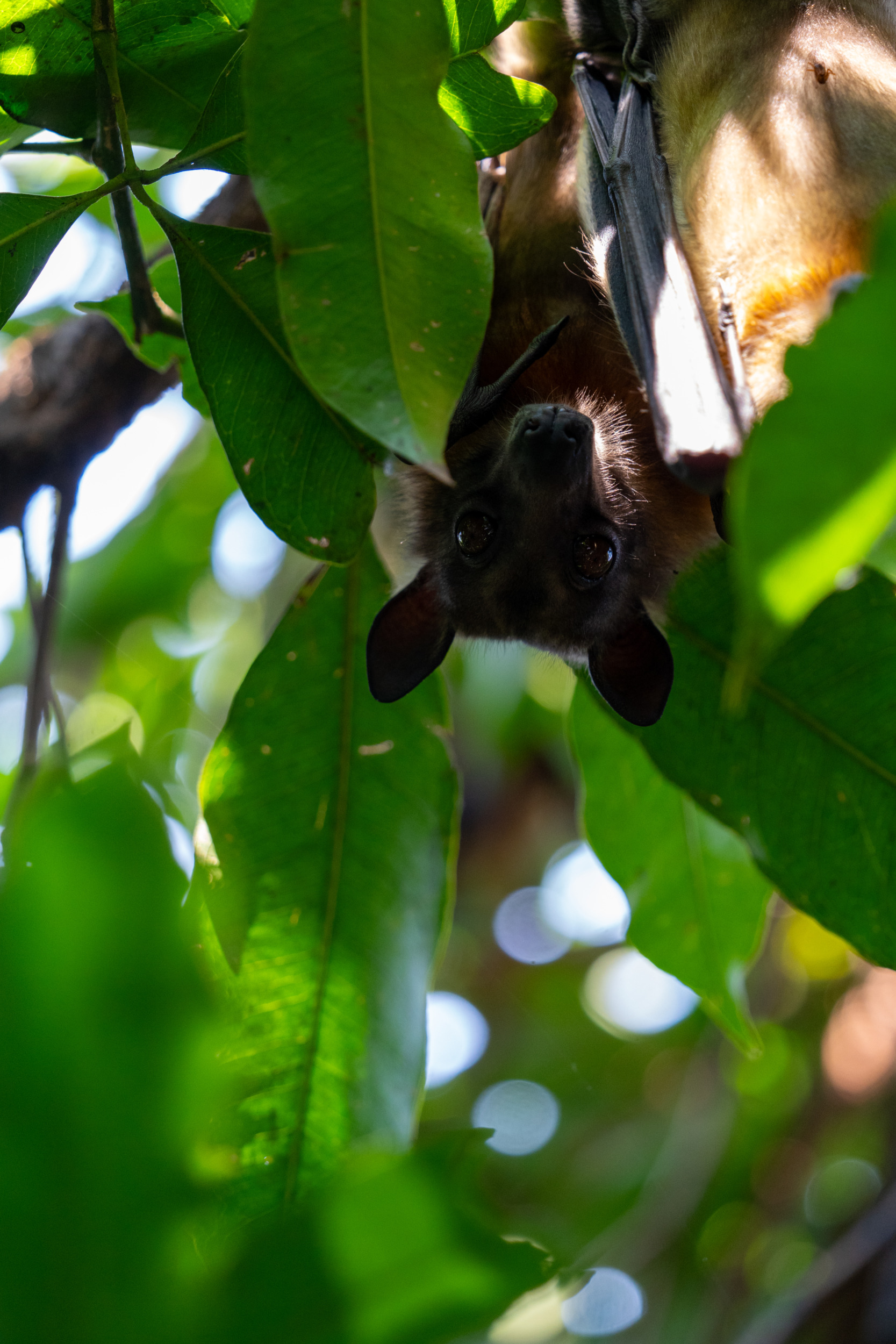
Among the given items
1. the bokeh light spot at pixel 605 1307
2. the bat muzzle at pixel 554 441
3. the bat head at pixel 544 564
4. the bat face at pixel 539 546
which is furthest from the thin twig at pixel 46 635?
the bokeh light spot at pixel 605 1307

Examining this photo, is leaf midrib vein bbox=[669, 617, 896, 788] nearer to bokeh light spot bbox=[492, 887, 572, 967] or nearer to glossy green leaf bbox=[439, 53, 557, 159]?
glossy green leaf bbox=[439, 53, 557, 159]

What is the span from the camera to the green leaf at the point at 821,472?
2.91 ft

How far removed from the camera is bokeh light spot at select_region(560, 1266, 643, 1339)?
13.7 feet

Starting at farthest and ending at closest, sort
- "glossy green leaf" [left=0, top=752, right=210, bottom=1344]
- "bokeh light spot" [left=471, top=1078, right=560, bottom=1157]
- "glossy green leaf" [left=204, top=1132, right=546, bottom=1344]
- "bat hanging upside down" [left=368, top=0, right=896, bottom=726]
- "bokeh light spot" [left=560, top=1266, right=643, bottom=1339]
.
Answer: "bokeh light spot" [left=471, top=1078, right=560, bottom=1157] < "bokeh light spot" [left=560, top=1266, right=643, bottom=1339] < "bat hanging upside down" [left=368, top=0, right=896, bottom=726] < "glossy green leaf" [left=204, top=1132, right=546, bottom=1344] < "glossy green leaf" [left=0, top=752, right=210, bottom=1344]

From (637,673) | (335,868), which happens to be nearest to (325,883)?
(335,868)

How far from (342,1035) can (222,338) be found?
1.34m

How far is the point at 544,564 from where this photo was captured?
9.00 ft

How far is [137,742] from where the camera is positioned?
11.0 feet

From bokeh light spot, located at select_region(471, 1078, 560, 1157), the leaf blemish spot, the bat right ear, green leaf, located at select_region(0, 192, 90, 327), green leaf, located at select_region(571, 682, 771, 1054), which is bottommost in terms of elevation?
bokeh light spot, located at select_region(471, 1078, 560, 1157)

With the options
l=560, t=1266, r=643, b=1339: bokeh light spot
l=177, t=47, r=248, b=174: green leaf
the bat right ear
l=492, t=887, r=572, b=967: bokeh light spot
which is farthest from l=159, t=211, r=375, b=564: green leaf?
l=492, t=887, r=572, b=967: bokeh light spot

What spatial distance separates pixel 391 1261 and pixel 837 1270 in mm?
4199

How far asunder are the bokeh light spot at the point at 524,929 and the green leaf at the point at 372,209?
21.4ft

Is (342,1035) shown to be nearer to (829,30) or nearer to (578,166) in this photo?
(578,166)

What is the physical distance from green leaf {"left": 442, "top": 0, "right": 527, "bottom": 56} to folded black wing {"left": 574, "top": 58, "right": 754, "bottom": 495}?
486mm
